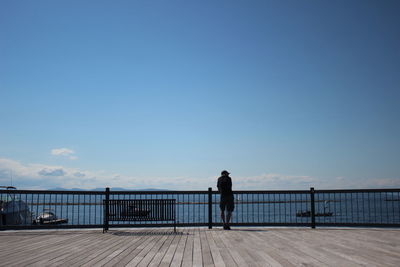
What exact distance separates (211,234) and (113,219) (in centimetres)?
284

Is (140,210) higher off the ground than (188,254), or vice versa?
(140,210)

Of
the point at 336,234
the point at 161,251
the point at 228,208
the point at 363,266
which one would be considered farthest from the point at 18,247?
the point at 336,234

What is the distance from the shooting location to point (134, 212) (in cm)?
904

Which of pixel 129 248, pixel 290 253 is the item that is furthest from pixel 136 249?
pixel 290 253

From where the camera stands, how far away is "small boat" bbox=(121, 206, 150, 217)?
9.00m

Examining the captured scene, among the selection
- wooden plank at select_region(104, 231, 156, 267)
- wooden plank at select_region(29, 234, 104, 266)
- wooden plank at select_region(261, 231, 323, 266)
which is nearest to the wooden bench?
wooden plank at select_region(104, 231, 156, 267)

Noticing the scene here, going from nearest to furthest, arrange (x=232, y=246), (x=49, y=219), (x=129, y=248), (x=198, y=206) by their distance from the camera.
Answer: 1. (x=129, y=248)
2. (x=232, y=246)
3. (x=49, y=219)
4. (x=198, y=206)

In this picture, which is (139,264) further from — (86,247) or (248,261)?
(86,247)

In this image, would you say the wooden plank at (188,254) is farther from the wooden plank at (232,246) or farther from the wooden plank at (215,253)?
the wooden plank at (232,246)

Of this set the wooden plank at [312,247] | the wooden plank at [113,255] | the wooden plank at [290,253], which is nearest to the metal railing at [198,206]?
the wooden plank at [312,247]

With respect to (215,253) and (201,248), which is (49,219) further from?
(215,253)

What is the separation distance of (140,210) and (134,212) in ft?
0.58

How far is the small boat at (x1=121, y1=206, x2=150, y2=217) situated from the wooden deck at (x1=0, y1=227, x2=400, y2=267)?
520mm

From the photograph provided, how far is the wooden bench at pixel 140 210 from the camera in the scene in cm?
903
